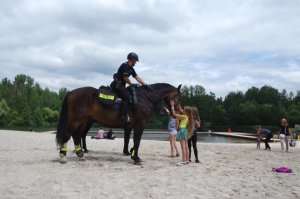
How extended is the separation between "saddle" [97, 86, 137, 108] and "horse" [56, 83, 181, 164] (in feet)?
0.47

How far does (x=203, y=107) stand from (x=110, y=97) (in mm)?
117461

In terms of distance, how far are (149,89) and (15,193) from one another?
5.23 m

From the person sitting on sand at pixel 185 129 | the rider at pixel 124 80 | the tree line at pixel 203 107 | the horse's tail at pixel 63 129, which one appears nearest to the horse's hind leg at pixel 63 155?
the horse's tail at pixel 63 129

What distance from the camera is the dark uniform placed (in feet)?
29.4

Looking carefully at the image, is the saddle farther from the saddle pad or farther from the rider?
the rider

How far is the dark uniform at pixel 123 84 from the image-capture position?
29.4ft

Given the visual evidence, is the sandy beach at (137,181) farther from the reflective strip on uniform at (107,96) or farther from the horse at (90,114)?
the reflective strip on uniform at (107,96)

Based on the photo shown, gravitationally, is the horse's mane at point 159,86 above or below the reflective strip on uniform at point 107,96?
above

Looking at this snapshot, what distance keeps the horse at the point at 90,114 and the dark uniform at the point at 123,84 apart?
19cm

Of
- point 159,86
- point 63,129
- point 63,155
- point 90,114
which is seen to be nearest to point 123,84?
point 159,86

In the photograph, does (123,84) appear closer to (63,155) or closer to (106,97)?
(106,97)

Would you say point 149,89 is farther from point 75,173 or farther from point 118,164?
point 75,173

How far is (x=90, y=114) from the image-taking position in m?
8.95

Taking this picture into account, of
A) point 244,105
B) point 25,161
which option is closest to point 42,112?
point 244,105
